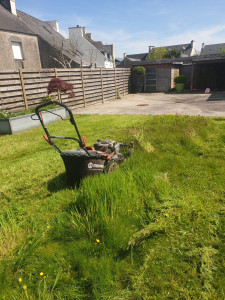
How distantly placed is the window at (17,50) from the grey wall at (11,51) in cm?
29

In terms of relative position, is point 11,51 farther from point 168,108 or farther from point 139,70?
point 168,108

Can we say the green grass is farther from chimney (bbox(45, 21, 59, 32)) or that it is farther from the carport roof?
chimney (bbox(45, 21, 59, 32))

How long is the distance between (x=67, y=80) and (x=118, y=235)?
37.3ft

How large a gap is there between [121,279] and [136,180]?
4.75ft

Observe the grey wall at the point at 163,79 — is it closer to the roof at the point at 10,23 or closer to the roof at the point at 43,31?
the roof at the point at 43,31

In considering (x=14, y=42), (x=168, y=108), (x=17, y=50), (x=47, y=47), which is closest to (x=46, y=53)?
(x=47, y=47)

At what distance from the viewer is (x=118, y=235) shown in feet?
7.86

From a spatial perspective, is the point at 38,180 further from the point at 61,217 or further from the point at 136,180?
the point at 136,180

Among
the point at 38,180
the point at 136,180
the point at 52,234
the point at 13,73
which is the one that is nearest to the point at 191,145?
the point at 136,180

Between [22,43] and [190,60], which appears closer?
[22,43]

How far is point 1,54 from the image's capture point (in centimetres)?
1967

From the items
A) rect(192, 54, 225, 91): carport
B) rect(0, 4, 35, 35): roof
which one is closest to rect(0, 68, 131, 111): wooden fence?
rect(192, 54, 225, 91): carport

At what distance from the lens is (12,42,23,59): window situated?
69.6 feet

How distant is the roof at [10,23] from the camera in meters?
20.1
